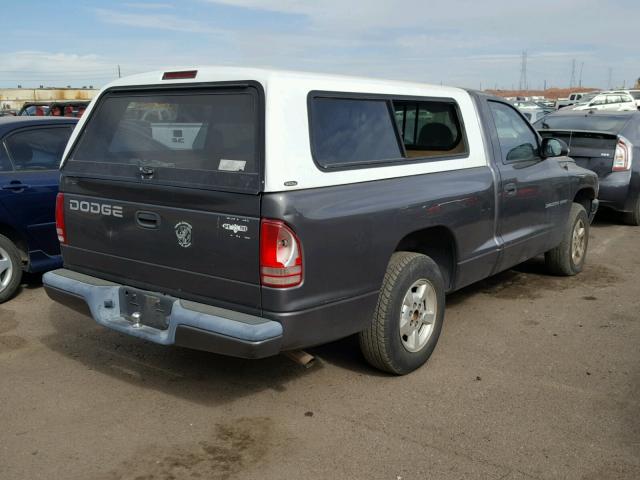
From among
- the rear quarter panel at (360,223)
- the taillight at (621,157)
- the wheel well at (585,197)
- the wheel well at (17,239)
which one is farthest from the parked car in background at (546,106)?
the wheel well at (17,239)

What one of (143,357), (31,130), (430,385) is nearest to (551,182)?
(430,385)

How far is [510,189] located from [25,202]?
4.19 m

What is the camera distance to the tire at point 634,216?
9.22 meters

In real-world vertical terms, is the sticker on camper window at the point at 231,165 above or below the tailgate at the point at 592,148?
above

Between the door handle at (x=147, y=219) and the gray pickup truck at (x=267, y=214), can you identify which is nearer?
the gray pickup truck at (x=267, y=214)

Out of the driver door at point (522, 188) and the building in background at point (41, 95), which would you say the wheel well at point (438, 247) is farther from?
the building in background at point (41, 95)

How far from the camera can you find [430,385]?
4105mm

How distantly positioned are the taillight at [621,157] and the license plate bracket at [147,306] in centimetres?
727

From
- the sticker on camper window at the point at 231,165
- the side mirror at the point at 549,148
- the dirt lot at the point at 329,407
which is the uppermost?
the sticker on camper window at the point at 231,165

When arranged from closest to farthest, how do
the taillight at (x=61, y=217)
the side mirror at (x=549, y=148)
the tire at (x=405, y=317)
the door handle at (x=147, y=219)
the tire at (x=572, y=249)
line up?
1. the door handle at (x=147, y=219)
2. the tire at (x=405, y=317)
3. the taillight at (x=61, y=217)
4. the side mirror at (x=549, y=148)
5. the tire at (x=572, y=249)

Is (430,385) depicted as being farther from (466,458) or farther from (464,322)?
(464,322)

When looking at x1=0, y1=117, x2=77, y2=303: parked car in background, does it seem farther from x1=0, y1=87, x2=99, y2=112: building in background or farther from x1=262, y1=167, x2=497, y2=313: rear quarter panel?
x1=0, y1=87, x2=99, y2=112: building in background

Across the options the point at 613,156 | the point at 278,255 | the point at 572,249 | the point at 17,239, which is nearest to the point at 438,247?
the point at 278,255

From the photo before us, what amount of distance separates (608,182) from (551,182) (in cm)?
370
